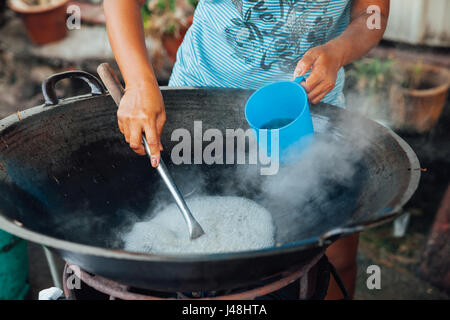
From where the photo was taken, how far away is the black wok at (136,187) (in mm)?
807

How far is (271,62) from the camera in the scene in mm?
1348

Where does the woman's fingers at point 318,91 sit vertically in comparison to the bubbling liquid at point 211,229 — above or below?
above

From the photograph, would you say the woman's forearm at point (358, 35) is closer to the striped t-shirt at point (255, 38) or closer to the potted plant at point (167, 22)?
the striped t-shirt at point (255, 38)

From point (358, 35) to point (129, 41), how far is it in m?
0.66

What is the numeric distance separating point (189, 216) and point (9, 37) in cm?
376

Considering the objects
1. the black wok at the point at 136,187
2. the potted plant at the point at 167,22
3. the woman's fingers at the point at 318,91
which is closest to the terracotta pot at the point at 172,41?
the potted plant at the point at 167,22

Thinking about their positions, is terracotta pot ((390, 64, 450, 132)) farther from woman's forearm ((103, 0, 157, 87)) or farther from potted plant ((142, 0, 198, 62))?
woman's forearm ((103, 0, 157, 87))

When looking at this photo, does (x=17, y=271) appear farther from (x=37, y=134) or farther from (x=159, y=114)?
(x=159, y=114)

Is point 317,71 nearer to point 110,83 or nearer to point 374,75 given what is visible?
point 110,83

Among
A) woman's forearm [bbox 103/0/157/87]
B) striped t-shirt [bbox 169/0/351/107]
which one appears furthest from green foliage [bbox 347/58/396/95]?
woman's forearm [bbox 103/0/157/87]

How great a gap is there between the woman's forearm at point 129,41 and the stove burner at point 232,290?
50cm

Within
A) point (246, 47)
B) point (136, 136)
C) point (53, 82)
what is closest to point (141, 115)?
point (136, 136)

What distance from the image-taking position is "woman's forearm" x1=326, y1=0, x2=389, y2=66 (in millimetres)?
1220

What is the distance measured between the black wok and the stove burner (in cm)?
9
